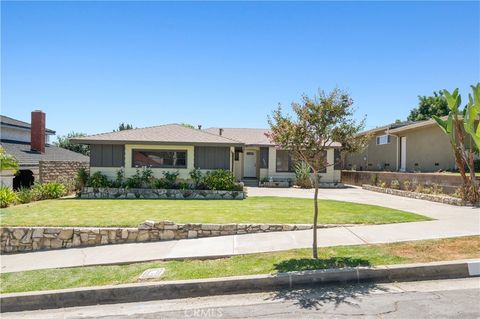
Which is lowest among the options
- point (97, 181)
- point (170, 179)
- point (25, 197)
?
point (25, 197)

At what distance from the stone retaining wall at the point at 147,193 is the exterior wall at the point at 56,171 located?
2600 millimetres

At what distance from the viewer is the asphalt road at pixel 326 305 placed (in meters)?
5.04

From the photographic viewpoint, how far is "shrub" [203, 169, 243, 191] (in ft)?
61.5

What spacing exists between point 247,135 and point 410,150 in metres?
11.7

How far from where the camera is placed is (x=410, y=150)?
2475cm

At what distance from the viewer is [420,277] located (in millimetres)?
6406

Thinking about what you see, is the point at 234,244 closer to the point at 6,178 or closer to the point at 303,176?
the point at 6,178

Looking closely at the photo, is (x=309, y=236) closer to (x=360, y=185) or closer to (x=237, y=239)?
(x=237, y=239)

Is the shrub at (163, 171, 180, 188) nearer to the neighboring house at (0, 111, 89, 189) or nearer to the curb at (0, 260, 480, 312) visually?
the neighboring house at (0, 111, 89, 189)

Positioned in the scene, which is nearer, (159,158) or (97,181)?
(97,181)

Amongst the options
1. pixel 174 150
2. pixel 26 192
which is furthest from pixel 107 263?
pixel 174 150

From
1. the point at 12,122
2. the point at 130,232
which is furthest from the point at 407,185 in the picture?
the point at 12,122

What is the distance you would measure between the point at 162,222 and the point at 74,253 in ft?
7.66

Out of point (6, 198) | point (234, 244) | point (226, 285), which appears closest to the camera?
point (226, 285)
